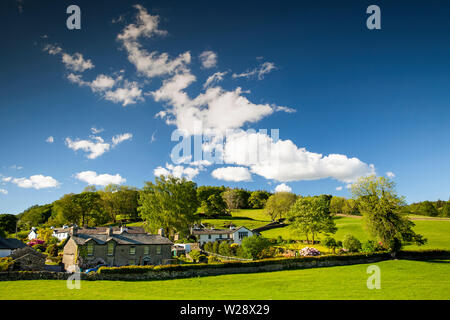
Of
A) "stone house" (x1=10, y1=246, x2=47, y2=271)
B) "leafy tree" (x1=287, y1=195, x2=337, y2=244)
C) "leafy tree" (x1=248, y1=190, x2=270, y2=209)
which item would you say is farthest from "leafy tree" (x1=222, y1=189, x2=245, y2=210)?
"stone house" (x1=10, y1=246, x2=47, y2=271)

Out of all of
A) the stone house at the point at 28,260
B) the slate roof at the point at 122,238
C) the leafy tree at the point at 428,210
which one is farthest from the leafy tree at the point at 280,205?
the stone house at the point at 28,260

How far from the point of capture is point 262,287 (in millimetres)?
25531

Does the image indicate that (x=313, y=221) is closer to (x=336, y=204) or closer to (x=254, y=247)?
(x=254, y=247)

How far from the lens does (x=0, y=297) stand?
20172mm

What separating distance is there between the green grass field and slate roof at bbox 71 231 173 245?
16166 mm

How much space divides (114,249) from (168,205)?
63.4ft

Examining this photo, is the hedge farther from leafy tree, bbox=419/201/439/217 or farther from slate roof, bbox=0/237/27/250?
leafy tree, bbox=419/201/439/217

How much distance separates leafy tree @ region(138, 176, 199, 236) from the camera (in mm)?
62438

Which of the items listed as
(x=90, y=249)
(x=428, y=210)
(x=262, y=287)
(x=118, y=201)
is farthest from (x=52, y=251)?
(x=428, y=210)

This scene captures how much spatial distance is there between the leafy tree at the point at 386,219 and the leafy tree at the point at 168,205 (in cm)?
3922

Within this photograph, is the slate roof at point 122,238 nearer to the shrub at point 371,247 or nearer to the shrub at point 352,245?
the shrub at point 352,245

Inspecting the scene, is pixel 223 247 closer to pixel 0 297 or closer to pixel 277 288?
pixel 277 288
